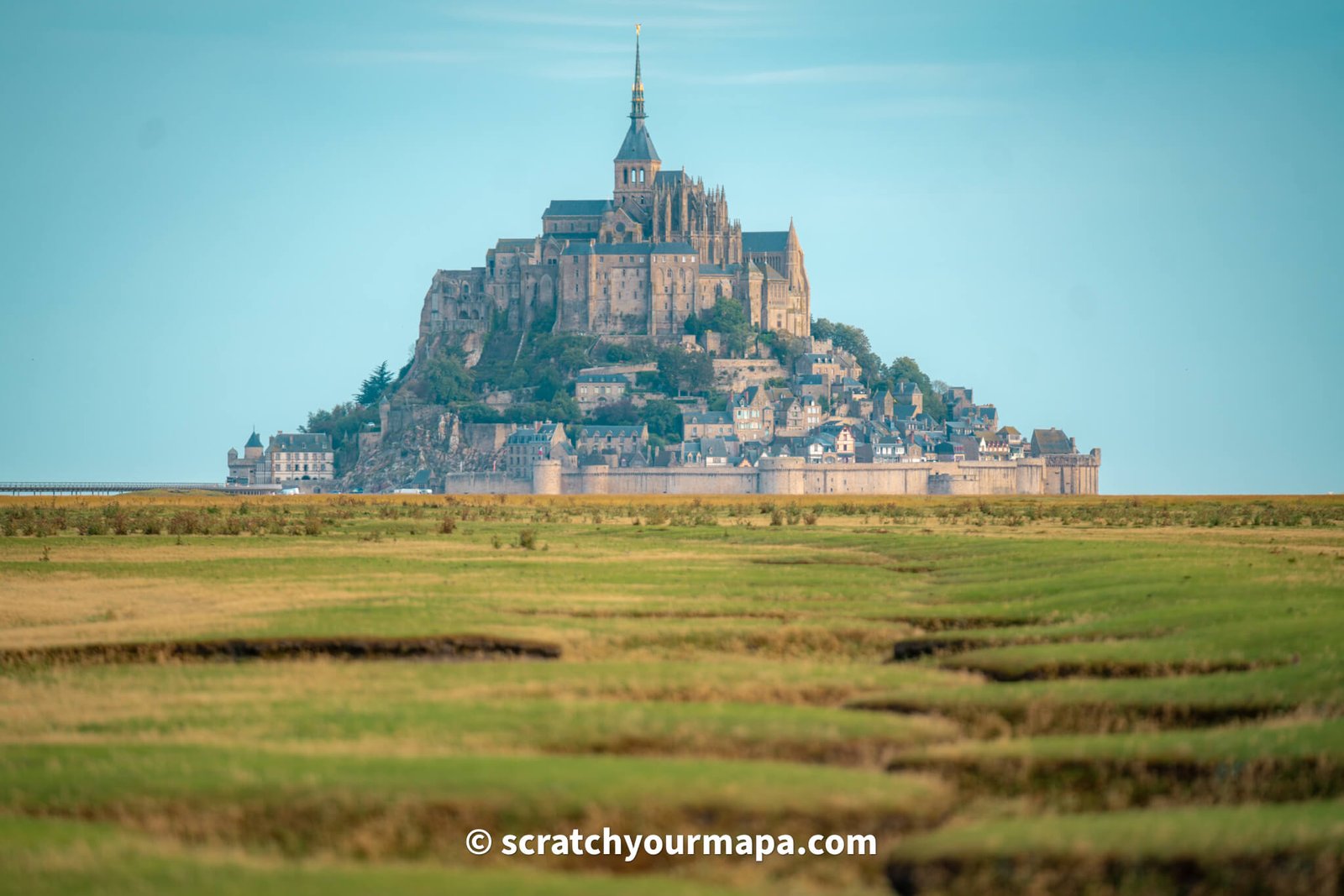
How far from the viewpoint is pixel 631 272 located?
178500mm

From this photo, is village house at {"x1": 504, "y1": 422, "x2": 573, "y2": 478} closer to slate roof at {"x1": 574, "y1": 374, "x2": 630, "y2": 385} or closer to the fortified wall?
the fortified wall

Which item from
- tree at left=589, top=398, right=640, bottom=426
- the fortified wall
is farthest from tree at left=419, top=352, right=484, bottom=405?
tree at left=589, top=398, right=640, bottom=426

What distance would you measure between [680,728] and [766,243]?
572ft

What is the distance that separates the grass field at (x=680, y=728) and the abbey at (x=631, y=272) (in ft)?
470

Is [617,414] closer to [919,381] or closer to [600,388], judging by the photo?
[600,388]

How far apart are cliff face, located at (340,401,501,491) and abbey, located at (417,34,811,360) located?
9852 mm

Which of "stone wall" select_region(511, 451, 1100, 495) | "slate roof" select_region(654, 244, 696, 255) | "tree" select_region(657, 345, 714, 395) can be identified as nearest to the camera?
"stone wall" select_region(511, 451, 1100, 495)

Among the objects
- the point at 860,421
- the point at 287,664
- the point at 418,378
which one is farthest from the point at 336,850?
the point at 418,378

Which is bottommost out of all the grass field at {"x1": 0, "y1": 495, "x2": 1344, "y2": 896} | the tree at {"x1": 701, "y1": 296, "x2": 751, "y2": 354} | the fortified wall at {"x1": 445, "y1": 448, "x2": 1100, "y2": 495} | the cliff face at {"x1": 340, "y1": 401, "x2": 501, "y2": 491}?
the grass field at {"x1": 0, "y1": 495, "x2": 1344, "y2": 896}

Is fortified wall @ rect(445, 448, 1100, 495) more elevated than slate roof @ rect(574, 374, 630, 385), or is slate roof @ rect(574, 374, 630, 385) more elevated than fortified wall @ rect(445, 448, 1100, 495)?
slate roof @ rect(574, 374, 630, 385)

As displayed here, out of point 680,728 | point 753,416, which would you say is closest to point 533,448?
point 753,416

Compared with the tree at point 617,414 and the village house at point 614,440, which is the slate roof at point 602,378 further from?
the village house at point 614,440

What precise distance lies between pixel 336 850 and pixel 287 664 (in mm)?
9992

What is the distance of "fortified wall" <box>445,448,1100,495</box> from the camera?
163 m
